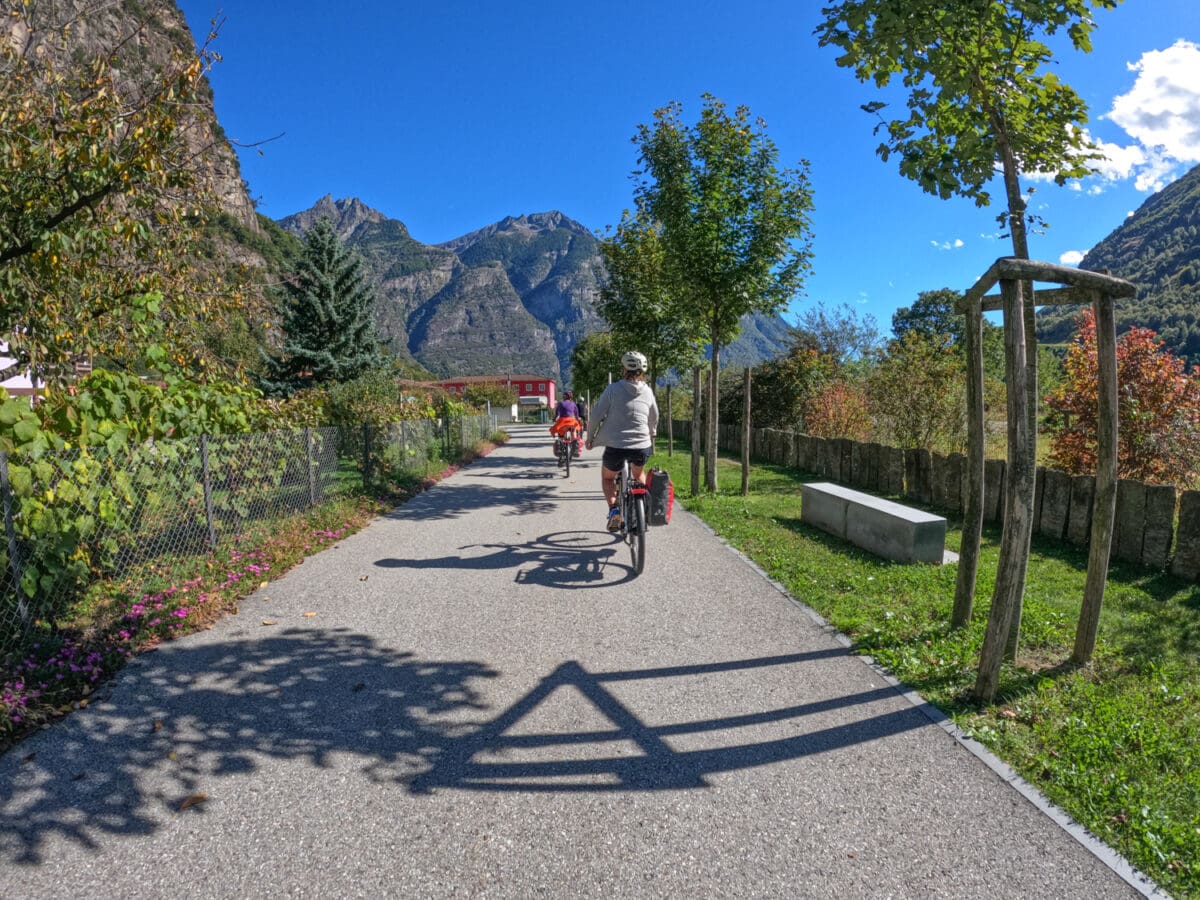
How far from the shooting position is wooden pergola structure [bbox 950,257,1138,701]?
3350 millimetres

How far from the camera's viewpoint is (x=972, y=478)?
430 cm

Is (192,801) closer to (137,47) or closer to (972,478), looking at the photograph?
(972,478)

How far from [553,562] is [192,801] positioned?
13.6ft

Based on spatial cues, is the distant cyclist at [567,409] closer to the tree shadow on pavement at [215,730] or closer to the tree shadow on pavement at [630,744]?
the tree shadow on pavement at [215,730]

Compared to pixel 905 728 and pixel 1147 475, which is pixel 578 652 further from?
pixel 1147 475

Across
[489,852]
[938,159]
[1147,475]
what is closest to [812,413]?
[1147,475]

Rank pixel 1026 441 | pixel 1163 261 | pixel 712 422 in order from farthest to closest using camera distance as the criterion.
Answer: pixel 1163 261 → pixel 712 422 → pixel 1026 441

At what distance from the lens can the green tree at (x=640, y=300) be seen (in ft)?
51.2

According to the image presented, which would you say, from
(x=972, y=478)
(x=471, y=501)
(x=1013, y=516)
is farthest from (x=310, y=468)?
(x=1013, y=516)

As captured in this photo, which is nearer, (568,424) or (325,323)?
(568,424)

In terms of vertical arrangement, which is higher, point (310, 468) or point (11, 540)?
point (310, 468)

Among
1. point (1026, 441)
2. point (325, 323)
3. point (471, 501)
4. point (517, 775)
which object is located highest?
point (325, 323)

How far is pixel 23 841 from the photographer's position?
2287 millimetres

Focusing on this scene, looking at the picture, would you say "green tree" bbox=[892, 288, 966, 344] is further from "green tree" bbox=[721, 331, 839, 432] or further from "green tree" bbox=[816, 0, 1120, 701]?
"green tree" bbox=[816, 0, 1120, 701]
